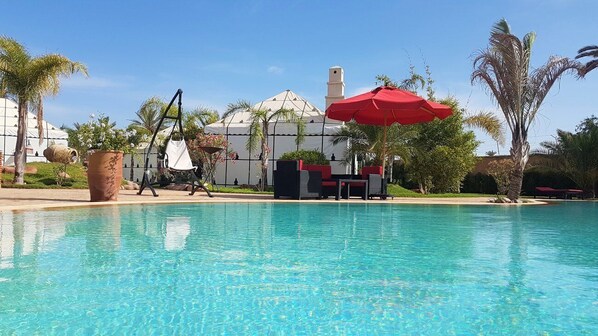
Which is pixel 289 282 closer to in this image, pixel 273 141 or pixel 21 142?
pixel 21 142

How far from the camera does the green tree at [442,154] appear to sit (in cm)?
1945

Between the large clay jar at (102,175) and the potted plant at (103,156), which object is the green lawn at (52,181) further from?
the large clay jar at (102,175)

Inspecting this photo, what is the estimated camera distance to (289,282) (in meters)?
3.14

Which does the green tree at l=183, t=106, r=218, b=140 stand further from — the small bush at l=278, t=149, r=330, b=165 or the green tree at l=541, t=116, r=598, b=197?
the green tree at l=541, t=116, r=598, b=197

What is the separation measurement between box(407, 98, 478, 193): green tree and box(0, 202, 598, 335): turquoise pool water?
13.7 metres

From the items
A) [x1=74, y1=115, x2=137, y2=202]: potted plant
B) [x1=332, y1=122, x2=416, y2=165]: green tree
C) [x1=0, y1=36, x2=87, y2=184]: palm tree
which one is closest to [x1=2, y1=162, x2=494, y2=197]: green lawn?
[x1=0, y1=36, x2=87, y2=184]: palm tree

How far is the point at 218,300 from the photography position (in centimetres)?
268

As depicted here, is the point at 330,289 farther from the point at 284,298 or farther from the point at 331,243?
the point at 331,243

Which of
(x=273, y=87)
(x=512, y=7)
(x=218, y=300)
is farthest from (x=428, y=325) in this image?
(x=273, y=87)

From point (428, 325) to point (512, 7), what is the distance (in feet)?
42.9

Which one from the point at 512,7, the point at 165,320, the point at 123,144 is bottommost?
the point at 165,320

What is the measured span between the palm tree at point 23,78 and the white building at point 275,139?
354 inches

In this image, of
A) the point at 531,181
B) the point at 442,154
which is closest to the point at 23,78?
the point at 442,154

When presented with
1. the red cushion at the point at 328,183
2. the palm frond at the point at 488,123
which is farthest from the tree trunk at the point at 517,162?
the palm frond at the point at 488,123
